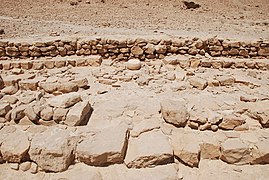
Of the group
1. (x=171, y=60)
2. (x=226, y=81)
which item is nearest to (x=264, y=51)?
(x=226, y=81)

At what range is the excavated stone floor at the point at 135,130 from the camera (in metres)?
2.39

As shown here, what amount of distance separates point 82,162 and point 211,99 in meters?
2.53

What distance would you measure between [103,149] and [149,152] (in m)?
0.55

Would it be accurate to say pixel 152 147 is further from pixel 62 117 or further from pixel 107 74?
pixel 107 74

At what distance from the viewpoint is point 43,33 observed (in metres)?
7.93

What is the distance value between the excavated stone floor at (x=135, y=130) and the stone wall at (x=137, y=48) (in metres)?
1.69

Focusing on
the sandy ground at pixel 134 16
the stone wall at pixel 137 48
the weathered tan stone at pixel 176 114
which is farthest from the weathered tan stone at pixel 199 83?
the sandy ground at pixel 134 16

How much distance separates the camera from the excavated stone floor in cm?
239

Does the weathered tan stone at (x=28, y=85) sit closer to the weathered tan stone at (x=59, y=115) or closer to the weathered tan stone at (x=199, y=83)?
the weathered tan stone at (x=59, y=115)

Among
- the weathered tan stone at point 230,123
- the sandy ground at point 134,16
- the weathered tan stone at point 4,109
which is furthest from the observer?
the sandy ground at point 134,16

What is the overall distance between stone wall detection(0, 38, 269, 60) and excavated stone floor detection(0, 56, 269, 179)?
169 cm

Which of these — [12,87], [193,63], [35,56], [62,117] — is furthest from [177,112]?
[35,56]

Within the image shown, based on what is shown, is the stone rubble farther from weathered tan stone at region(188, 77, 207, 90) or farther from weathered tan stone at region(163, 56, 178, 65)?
weathered tan stone at region(163, 56, 178, 65)

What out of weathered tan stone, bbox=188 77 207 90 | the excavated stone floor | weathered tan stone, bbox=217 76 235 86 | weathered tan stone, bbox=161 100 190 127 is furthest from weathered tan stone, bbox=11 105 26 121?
weathered tan stone, bbox=217 76 235 86
